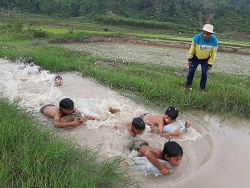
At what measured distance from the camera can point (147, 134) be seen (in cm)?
523

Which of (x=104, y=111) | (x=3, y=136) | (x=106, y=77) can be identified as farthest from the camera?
(x=106, y=77)

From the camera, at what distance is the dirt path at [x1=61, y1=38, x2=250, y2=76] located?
13141 millimetres

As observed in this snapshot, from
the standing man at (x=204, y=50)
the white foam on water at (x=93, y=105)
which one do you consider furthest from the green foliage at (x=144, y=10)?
the standing man at (x=204, y=50)

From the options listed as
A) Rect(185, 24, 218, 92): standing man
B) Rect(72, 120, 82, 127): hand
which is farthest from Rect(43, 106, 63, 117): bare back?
Rect(185, 24, 218, 92): standing man

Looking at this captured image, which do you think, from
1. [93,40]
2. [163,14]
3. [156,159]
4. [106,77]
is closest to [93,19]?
[163,14]

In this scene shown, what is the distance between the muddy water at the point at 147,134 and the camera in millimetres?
4035

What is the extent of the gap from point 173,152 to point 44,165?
178 cm

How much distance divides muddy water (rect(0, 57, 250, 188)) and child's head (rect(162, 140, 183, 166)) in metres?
0.24

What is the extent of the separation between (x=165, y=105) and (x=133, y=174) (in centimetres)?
289

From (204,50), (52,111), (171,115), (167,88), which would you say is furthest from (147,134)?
(204,50)

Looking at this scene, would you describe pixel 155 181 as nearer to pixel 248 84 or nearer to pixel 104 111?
pixel 104 111

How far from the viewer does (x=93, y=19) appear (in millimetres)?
46875

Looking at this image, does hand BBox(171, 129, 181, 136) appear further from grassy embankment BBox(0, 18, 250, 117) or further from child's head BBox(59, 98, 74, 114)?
child's head BBox(59, 98, 74, 114)

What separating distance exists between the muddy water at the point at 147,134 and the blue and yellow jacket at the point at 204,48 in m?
1.61
